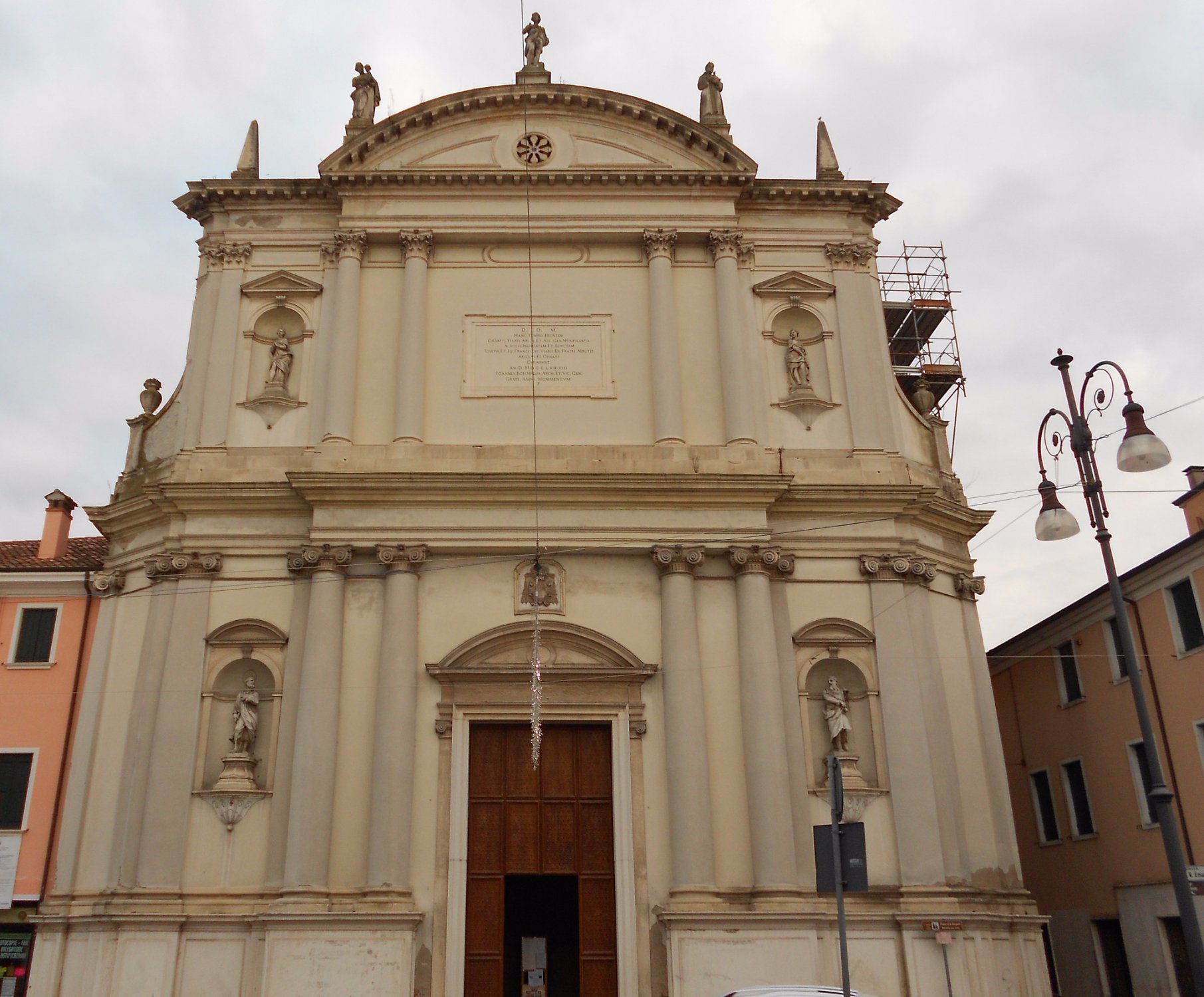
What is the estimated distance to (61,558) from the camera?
75.3 feet

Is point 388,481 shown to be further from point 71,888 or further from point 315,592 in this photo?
point 71,888

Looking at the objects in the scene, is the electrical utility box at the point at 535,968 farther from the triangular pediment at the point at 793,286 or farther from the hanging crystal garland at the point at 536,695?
the triangular pediment at the point at 793,286

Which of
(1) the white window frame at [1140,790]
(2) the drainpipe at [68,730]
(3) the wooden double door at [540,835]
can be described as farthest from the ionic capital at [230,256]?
(1) the white window frame at [1140,790]

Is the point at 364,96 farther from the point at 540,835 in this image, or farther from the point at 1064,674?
the point at 1064,674

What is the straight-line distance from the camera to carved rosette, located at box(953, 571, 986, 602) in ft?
69.1

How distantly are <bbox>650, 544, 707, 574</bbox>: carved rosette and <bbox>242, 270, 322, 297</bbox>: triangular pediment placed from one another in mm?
8601

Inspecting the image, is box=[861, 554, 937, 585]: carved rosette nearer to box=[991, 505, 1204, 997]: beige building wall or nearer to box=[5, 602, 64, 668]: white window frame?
box=[991, 505, 1204, 997]: beige building wall

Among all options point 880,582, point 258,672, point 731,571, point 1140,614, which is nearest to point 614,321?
point 731,571

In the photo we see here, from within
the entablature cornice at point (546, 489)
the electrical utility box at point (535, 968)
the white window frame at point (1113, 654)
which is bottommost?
the electrical utility box at point (535, 968)

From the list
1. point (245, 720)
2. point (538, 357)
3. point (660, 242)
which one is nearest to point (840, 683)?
Result: point (538, 357)

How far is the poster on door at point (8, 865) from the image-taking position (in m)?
19.4

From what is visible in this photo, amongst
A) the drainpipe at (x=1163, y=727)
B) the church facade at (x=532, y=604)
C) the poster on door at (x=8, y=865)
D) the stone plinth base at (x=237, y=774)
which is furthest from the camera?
the drainpipe at (x=1163, y=727)

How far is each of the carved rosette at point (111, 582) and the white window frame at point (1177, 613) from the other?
1969cm

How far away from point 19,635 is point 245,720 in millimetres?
5893
